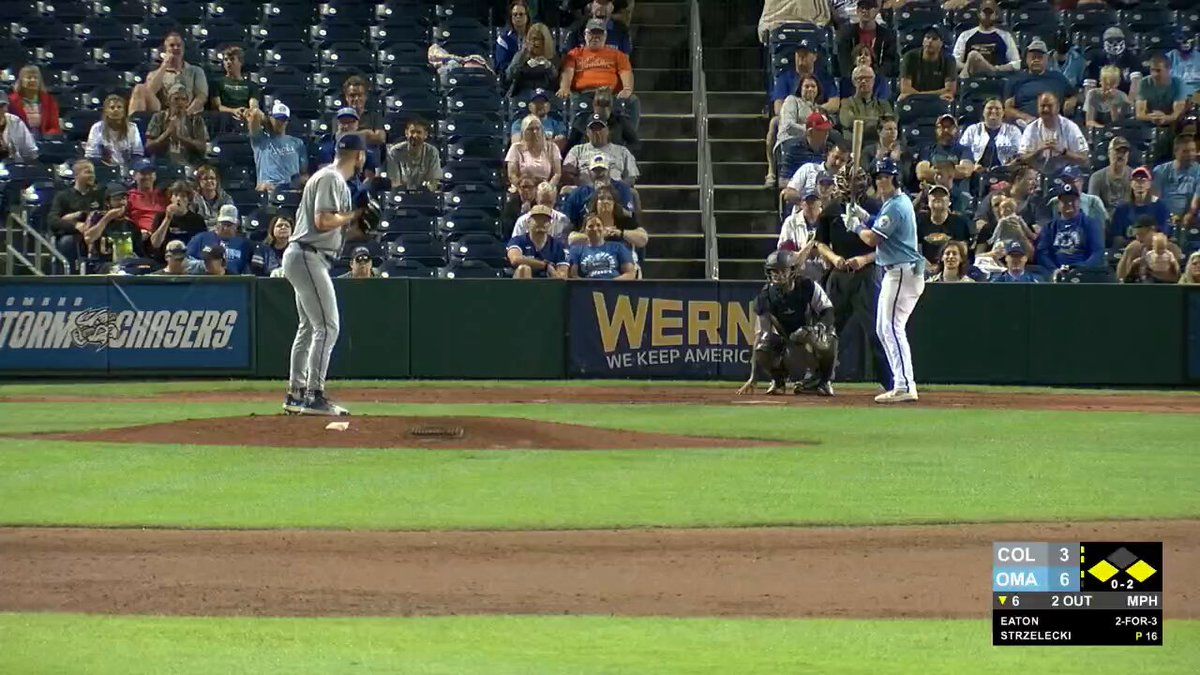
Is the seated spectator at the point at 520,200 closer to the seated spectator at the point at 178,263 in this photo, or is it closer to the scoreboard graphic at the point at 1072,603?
the seated spectator at the point at 178,263

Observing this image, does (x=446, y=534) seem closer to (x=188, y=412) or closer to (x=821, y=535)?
(x=821, y=535)

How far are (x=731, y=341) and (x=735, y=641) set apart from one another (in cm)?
1441

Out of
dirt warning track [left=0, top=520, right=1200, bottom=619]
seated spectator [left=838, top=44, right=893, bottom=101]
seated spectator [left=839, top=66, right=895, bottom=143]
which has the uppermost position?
seated spectator [left=838, top=44, right=893, bottom=101]

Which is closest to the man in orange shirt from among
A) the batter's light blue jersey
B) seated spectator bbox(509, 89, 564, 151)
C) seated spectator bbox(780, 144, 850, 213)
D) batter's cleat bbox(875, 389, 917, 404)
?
seated spectator bbox(509, 89, 564, 151)

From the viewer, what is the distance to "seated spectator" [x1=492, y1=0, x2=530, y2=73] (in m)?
25.4

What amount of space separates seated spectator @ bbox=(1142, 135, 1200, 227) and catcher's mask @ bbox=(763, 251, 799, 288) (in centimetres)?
616

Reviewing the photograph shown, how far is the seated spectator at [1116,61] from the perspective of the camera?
83.5 feet

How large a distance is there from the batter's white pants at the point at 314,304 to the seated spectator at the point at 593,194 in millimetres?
7405

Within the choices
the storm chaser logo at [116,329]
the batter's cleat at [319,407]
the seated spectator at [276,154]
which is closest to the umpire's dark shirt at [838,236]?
the batter's cleat at [319,407]

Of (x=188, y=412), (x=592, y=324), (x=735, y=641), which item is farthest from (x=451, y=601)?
(x=592, y=324)

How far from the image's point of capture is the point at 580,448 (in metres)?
15.1

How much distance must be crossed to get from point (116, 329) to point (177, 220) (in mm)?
1404

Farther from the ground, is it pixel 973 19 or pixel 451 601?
pixel 973 19

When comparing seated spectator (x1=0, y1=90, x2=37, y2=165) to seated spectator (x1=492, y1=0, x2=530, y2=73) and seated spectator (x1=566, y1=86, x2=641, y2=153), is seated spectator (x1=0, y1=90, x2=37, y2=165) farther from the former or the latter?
seated spectator (x1=566, y1=86, x2=641, y2=153)
